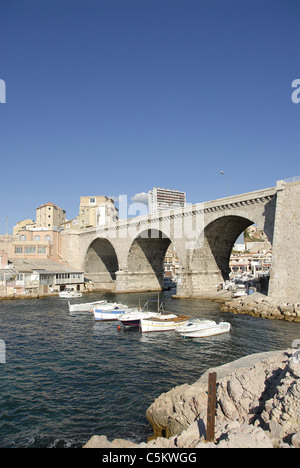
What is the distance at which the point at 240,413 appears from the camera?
8406mm

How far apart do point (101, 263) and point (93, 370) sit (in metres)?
50.5

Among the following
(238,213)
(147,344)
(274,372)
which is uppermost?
(238,213)

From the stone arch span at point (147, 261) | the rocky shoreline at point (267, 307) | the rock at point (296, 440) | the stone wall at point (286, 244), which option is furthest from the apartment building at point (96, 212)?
the rock at point (296, 440)

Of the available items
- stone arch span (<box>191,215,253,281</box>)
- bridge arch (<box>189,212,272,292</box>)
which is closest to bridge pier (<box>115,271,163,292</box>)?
bridge arch (<box>189,212,272,292</box>)

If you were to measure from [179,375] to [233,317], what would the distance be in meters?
15.0

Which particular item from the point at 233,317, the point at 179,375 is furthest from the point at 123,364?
the point at 233,317

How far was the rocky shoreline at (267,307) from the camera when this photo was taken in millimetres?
25562

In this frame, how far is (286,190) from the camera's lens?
94.0 ft

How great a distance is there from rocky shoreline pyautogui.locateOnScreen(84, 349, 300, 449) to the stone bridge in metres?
19.9

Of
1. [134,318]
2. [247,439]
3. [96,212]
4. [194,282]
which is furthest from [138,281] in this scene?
[247,439]

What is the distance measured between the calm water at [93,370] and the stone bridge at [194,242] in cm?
769

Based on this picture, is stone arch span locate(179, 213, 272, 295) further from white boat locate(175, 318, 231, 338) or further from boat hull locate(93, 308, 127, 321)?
white boat locate(175, 318, 231, 338)
